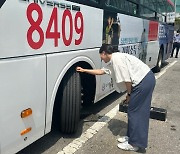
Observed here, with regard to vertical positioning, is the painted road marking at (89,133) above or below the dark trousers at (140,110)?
below

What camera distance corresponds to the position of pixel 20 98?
2.69m

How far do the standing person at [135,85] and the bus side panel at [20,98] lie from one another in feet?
3.20

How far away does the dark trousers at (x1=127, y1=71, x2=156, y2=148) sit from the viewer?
3492 millimetres

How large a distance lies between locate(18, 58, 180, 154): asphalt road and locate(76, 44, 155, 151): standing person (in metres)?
0.31

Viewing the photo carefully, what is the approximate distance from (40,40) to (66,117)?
4.30 feet

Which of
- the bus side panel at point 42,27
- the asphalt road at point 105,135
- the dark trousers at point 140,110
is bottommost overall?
the asphalt road at point 105,135

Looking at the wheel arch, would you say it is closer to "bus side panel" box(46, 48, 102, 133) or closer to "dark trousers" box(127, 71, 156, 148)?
"bus side panel" box(46, 48, 102, 133)

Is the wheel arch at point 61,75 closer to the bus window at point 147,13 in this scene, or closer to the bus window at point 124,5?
the bus window at point 124,5

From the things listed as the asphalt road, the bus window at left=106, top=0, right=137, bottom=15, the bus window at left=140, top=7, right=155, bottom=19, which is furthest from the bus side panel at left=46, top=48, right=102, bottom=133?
the bus window at left=140, top=7, right=155, bottom=19

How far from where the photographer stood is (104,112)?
201 inches

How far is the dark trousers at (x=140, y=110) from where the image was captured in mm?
3492

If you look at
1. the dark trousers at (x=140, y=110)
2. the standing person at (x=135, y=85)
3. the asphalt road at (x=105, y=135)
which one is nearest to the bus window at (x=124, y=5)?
the standing person at (x=135, y=85)

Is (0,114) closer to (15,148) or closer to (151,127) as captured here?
(15,148)

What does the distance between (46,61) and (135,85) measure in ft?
4.00
